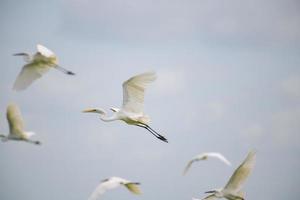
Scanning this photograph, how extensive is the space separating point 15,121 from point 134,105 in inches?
99.7

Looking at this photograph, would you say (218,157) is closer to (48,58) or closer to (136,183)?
(136,183)

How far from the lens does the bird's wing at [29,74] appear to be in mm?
15766

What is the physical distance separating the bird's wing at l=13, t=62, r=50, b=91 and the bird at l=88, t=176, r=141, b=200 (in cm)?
394

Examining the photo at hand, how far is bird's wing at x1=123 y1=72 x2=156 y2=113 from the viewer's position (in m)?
14.6

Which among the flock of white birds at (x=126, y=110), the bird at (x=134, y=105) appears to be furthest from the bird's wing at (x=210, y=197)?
the bird at (x=134, y=105)

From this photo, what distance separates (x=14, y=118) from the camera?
15.3 m

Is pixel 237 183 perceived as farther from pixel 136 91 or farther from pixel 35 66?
pixel 35 66

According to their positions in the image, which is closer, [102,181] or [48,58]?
[102,181]

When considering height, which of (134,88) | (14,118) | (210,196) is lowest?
(210,196)

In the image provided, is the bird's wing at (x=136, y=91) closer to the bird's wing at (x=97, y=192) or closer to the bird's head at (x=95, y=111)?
the bird's head at (x=95, y=111)

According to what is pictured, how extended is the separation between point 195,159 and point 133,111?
391 centimetres

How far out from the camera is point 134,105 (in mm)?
15703

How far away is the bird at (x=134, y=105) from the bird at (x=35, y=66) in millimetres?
Result: 1655

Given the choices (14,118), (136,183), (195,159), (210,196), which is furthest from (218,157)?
(14,118)
